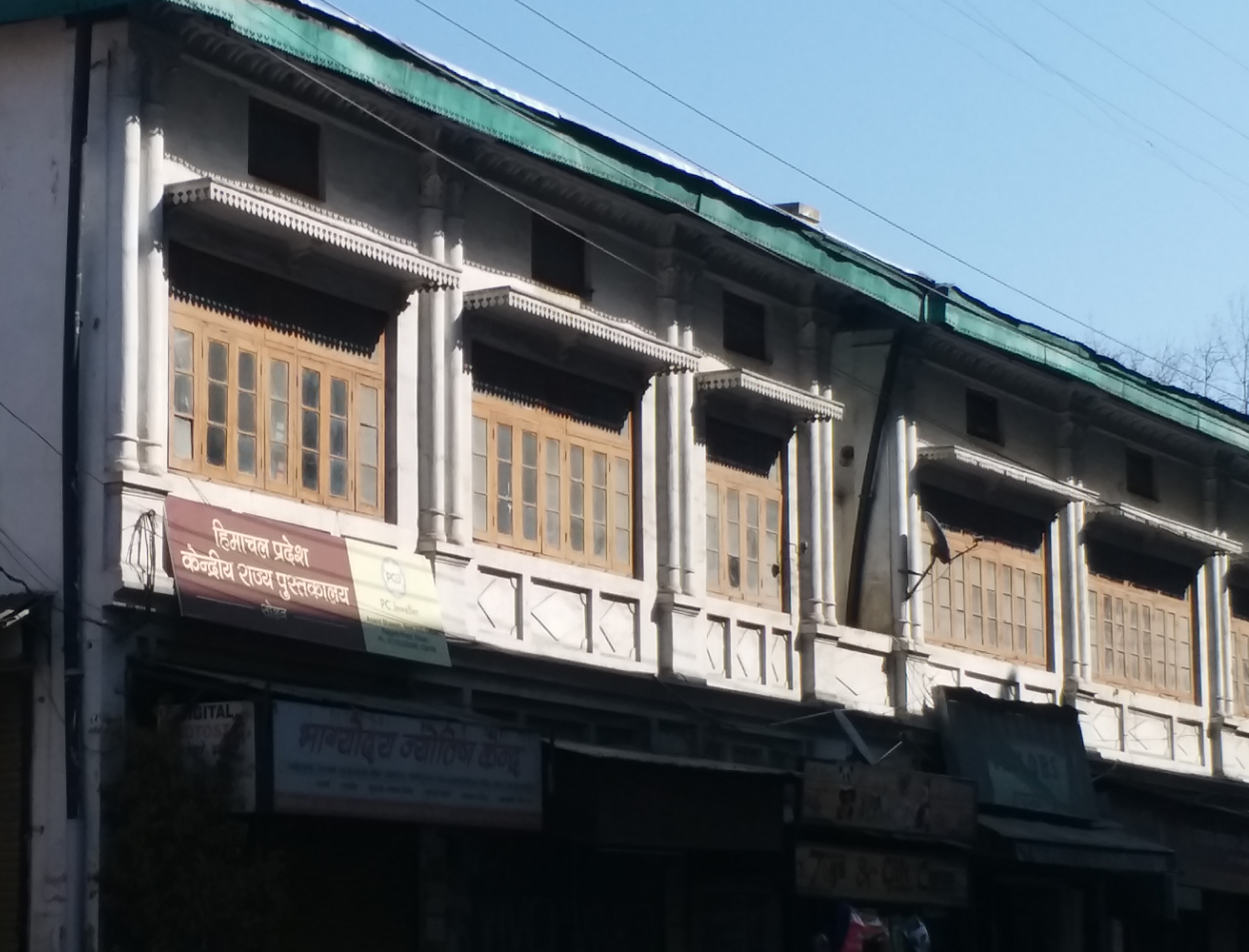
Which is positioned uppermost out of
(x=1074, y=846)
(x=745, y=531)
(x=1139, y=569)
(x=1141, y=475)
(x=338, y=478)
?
(x=1141, y=475)

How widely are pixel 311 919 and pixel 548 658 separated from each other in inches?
120

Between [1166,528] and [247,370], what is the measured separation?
14.3 m

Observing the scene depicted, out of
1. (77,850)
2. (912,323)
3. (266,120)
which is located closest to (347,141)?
(266,120)

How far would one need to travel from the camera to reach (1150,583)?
2709cm

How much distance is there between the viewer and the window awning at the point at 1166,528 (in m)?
25.5

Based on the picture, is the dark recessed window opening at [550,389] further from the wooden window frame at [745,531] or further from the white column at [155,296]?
the white column at [155,296]

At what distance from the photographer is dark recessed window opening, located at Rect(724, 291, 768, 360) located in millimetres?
20750

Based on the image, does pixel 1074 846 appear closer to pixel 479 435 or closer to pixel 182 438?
pixel 479 435

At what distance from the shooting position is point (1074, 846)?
22188 millimetres

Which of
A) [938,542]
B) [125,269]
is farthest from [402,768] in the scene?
[938,542]

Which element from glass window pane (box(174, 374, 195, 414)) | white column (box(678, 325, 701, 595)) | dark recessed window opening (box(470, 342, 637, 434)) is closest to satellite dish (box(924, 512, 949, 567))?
white column (box(678, 325, 701, 595))

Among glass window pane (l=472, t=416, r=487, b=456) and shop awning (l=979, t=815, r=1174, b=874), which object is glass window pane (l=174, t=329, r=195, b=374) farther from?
shop awning (l=979, t=815, r=1174, b=874)

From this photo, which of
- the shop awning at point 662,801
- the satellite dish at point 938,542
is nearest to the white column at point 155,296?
the shop awning at point 662,801

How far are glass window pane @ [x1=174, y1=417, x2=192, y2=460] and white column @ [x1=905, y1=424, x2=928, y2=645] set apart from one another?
955 cm
